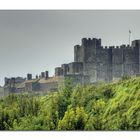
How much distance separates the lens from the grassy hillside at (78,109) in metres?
16.6

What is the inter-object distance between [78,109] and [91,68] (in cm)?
57

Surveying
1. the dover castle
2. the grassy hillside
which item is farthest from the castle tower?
the grassy hillside

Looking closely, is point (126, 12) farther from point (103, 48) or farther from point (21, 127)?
point (21, 127)

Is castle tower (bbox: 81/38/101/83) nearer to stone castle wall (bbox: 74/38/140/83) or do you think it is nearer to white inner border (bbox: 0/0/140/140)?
stone castle wall (bbox: 74/38/140/83)

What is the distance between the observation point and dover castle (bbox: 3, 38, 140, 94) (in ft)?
54.7

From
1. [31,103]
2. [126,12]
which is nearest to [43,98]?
[31,103]

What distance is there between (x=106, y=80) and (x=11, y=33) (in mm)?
1403

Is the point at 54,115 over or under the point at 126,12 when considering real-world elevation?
under

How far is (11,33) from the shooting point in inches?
659

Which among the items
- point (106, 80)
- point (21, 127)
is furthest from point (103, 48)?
point (21, 127)

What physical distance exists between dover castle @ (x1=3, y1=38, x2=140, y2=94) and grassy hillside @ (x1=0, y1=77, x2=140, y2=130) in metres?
0.11
